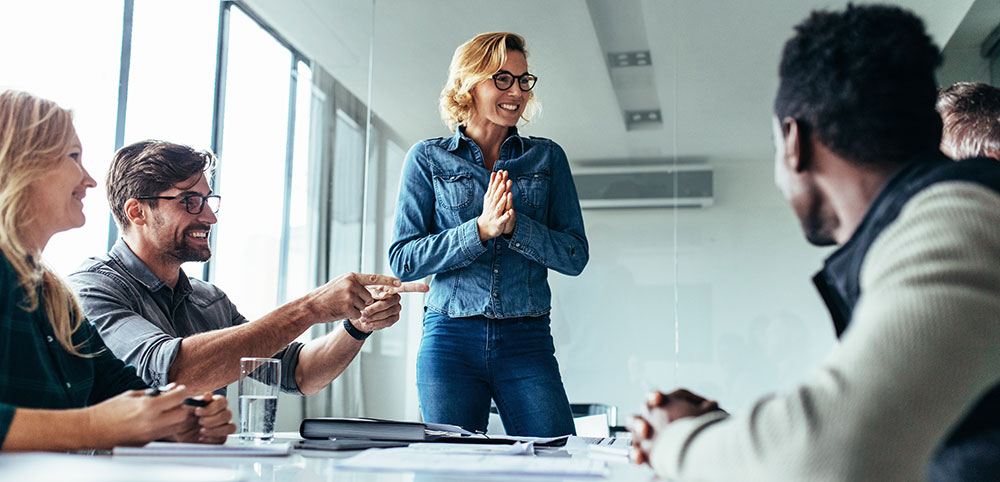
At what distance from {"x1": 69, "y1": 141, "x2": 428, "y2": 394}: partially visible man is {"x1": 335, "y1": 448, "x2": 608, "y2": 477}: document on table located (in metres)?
0.83

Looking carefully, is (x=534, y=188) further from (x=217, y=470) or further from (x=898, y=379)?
(x=898, y=379)

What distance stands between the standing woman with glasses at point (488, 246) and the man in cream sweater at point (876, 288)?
47.8 inches

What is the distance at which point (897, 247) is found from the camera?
2.24ft

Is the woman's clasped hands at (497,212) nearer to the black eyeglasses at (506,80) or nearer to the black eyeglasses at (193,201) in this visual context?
the black eyeglasses at (506,80)

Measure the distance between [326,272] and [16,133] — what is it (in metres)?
3.22

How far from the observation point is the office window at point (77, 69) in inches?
110

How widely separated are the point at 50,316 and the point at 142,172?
90 cm

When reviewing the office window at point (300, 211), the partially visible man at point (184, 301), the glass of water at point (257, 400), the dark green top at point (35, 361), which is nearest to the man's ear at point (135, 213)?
the partially visible man at point (184, 301)

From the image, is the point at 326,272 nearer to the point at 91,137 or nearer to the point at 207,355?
the point at 91,137

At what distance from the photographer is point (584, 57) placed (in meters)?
4.29

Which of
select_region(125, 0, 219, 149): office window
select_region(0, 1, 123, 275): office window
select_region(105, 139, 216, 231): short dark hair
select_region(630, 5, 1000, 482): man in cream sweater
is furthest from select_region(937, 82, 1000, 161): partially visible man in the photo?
select_region(125, 0, 219, 149): office window

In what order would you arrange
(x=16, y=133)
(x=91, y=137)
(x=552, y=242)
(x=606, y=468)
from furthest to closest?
1. (x=91, y=137)
2. (x=552, y=242)
3. (x=16, y=133)
4. (x=606, y=468)

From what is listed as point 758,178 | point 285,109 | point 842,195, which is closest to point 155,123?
point 285,109

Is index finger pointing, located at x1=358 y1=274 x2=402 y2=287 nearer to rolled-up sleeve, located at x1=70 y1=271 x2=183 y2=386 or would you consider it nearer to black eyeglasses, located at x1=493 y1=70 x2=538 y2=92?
rolled-up sleeve, located at x1=70 y1=271 x2=183 y2=386
